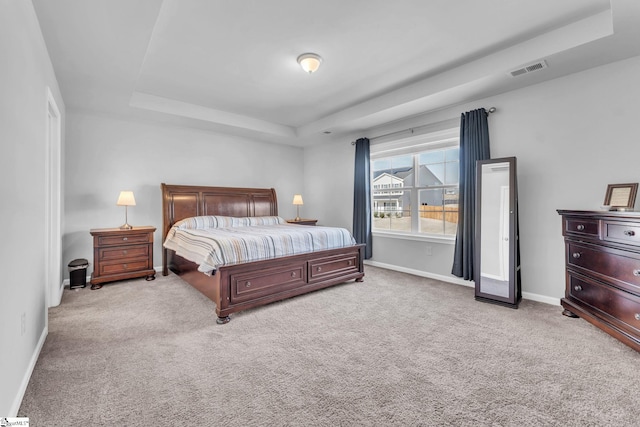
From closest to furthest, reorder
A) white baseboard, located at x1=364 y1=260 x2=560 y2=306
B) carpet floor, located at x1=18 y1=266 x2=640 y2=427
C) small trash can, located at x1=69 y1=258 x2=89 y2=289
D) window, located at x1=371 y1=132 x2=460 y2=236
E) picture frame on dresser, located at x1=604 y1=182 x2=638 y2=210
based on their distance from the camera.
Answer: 1. carpet floor, located at x1=18 y1=266 x2=640 y2=427
2. picture frame on dresser, located at x1=604 y1=182 x2=638 y2=210
3. white baseboard, located at x1=364 y1=260 x2=560 y2=306
4. small trash can, located at x1=69 y1=258 x2=89 y2=289
5. window, located at x1=371 y1=132 x2=460 y2=236

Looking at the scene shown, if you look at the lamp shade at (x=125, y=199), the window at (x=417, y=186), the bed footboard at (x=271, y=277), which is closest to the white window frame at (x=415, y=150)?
the window at (x=417, y=186)

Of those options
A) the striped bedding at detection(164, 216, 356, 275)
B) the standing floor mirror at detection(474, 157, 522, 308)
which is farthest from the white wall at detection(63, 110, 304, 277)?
the standing floor mirror at detection(474, 157, 522, 308)

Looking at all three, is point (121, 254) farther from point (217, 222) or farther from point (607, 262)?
point (607, 262)

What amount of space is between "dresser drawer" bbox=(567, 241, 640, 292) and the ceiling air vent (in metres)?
1.80

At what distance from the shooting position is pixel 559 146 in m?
3.17

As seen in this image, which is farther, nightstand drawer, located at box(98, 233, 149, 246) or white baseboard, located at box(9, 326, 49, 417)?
nightstand drawer, located at box(98, 233, 149, 246)

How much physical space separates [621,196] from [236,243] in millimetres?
3740

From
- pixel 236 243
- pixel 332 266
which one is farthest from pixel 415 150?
pixel 236 243

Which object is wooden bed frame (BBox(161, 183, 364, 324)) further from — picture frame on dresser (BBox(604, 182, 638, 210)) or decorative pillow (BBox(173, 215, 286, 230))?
picture frame on dresser (BBox(604, 182, 638, 210))

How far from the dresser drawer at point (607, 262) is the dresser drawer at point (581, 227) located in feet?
0.38

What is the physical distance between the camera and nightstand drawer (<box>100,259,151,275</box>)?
395cm

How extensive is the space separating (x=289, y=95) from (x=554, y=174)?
11.5 feet

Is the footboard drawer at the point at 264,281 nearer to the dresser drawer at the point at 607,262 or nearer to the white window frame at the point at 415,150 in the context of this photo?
the white window frame at the point at 415,150

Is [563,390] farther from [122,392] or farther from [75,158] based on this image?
[75,158]
